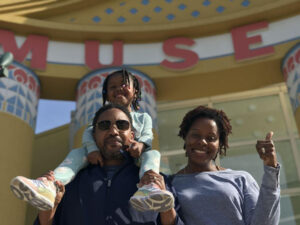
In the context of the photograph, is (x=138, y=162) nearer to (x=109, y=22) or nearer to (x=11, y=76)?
(x=11, y=76)

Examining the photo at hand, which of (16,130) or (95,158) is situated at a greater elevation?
(16,130)

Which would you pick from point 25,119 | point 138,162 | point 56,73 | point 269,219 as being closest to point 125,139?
point 138,162

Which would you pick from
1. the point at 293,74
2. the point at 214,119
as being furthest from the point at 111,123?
the point at 293,74

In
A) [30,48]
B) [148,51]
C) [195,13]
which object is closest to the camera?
[30,48]

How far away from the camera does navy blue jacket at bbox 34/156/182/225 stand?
84.4 inches

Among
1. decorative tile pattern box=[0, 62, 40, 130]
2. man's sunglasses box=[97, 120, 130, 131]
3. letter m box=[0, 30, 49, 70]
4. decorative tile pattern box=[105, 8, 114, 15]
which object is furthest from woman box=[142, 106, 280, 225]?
decorative tile pattern box=[105, 8, 114, 15]

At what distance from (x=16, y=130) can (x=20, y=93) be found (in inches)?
23.9

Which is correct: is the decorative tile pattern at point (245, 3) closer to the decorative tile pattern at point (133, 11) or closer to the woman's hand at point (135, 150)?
the decorative tile pattern at point (133, 11)

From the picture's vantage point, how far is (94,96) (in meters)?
6.41

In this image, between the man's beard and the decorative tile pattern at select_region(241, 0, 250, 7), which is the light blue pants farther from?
the decorative tile pattern at select_region(241, 0, 250, 7)

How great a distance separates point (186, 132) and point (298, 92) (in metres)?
3.93

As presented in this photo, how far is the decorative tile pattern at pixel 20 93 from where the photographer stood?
238 inches

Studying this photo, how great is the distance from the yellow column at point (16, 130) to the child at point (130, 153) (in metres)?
2.91

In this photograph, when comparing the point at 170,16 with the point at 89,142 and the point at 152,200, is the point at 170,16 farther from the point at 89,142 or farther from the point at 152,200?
the point at 152,200
